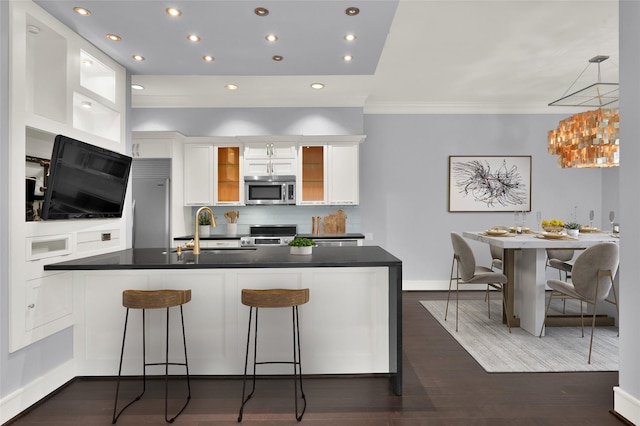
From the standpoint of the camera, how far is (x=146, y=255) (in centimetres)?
320

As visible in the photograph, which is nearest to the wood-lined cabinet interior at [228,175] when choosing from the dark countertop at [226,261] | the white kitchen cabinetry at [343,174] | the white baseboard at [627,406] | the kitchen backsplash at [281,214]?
the kitchen backsplash at [281,214]

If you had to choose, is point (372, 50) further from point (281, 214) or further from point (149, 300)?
point (281, 214)

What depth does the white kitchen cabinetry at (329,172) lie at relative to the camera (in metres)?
5.48

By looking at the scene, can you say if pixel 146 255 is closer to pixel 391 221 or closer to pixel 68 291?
pixel 68 291

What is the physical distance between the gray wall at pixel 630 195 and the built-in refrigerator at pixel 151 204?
15.2 ft

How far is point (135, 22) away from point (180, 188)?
9.45 feet

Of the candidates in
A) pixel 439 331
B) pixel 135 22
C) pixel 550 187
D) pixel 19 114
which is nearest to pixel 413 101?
pixel 550 187

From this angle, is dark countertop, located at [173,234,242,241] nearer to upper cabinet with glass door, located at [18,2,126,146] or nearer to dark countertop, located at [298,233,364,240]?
dark countertop, located at [298,233,364,240]

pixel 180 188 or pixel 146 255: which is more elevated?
pixel 180 188

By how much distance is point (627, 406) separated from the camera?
234cm

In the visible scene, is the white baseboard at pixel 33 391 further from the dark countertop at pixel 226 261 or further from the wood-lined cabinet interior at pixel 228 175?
the wood-lined cabinet interior at pixel 228 175

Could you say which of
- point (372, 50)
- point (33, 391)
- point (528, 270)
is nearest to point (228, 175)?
point (372, 50)

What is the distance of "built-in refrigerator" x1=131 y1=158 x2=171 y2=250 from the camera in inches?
195

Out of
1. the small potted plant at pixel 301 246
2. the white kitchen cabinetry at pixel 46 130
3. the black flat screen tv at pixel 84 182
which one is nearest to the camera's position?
the white kitchen cabinetry at pixel 46 130
